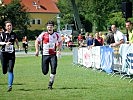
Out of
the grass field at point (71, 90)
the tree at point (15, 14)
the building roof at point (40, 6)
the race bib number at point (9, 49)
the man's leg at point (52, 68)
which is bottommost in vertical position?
the grass field at point (71, 90)

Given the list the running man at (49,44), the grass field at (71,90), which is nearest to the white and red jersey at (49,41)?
the running man at (49,44)

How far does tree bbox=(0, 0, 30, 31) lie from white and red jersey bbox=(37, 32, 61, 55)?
5237cm

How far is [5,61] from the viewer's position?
44.4 feet

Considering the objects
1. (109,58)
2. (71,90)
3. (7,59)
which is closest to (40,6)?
(109,58)

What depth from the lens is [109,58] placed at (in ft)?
62.3

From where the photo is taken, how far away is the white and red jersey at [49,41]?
44.7 ft

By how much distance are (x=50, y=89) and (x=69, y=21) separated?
9719 cm

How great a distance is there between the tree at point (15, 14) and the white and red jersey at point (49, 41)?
52.4 meters

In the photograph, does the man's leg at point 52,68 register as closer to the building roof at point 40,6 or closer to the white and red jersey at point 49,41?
the white and red jersey at point 49,41

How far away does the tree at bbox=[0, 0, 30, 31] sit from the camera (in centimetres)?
6919

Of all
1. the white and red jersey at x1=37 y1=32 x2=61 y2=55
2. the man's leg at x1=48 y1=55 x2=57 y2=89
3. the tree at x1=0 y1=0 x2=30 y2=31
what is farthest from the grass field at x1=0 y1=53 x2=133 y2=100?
the tree at x1=0 y1=0 x2=30 y2=31

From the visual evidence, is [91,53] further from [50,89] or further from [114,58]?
[50,89]

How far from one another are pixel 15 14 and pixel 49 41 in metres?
59.7

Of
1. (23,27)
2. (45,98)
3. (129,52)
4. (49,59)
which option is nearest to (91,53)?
(129,52)
